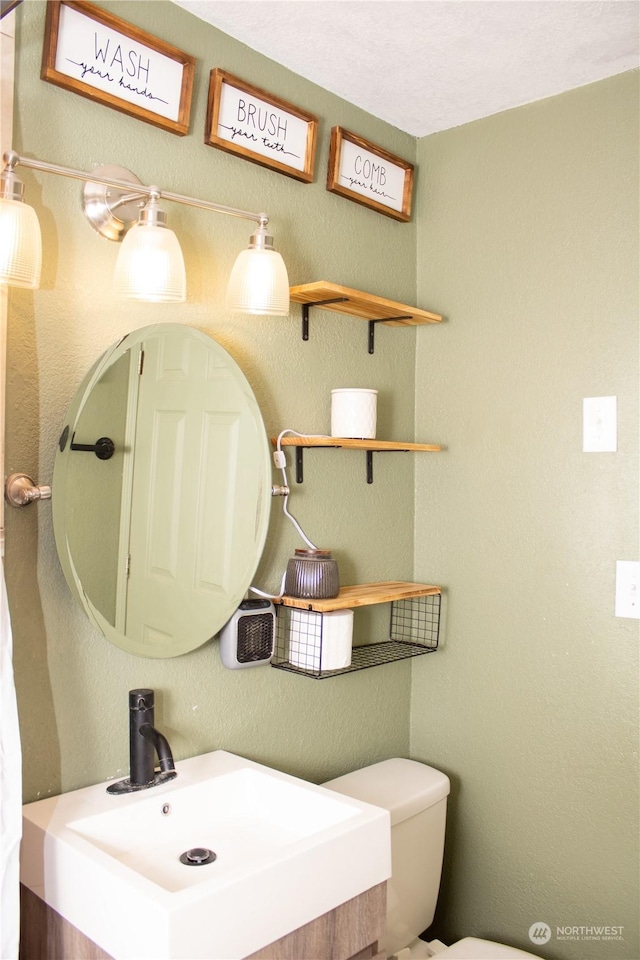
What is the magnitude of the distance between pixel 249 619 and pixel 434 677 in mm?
700

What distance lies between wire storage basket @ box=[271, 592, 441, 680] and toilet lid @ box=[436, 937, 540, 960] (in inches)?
25.5

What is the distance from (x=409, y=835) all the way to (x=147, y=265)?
4.58 feet

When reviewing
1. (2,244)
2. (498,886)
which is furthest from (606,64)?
(498,886)

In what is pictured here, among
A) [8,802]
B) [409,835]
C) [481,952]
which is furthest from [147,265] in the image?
[481,952]

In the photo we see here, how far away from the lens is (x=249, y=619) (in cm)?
175

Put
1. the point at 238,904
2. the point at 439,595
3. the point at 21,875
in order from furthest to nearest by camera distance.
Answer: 1. the point at 439,595
2. the point at 21,875
3. the point at 238,904

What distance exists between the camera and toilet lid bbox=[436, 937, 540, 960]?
175cm

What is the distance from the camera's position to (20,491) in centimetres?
140

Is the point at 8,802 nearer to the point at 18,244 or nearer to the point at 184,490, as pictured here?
the point at 184,490

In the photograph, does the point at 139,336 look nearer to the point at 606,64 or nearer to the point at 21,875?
the point at 21,875

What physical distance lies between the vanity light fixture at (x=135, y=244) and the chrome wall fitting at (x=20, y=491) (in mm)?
338

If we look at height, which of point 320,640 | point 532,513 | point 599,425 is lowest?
point 320,640

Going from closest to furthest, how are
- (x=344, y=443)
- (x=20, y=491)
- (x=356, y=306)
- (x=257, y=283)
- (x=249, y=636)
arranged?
(x=20, y=491), (x=257, y=283), (x=249, y=636), (x=344, y=443), (x=356, y=306)

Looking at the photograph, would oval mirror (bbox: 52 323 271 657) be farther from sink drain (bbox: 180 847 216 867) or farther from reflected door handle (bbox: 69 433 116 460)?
sink drain (bbox: 180 847 216 867)
